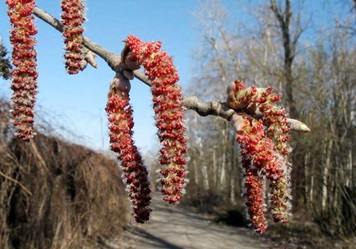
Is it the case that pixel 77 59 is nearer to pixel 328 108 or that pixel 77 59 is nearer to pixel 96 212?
pixel 96 212

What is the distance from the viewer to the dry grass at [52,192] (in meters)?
8.99

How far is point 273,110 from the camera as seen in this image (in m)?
1.02

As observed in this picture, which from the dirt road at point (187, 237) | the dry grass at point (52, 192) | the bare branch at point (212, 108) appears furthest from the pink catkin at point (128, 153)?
the dirt road at point (187, 237)

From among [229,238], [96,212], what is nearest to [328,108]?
[229,238]

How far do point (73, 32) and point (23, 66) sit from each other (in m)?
0.16

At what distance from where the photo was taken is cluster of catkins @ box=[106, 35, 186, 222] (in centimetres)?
92

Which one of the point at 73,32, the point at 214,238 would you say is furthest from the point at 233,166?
the point at 73,32

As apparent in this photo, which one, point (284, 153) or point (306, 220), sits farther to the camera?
point (306, 220)

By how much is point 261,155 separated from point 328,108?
957 inches

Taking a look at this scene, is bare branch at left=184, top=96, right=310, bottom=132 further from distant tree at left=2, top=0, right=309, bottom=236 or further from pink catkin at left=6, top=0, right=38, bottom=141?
pink catkin at left=6, top=0, right=38, bottom=141

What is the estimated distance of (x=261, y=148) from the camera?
956 millimetres

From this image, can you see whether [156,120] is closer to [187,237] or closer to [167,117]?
[167,117]

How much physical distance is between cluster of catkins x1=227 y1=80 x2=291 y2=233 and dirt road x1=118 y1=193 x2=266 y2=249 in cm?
1372

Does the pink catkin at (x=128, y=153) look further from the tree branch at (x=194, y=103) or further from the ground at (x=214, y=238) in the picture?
the ground at (x=214, y=238)
